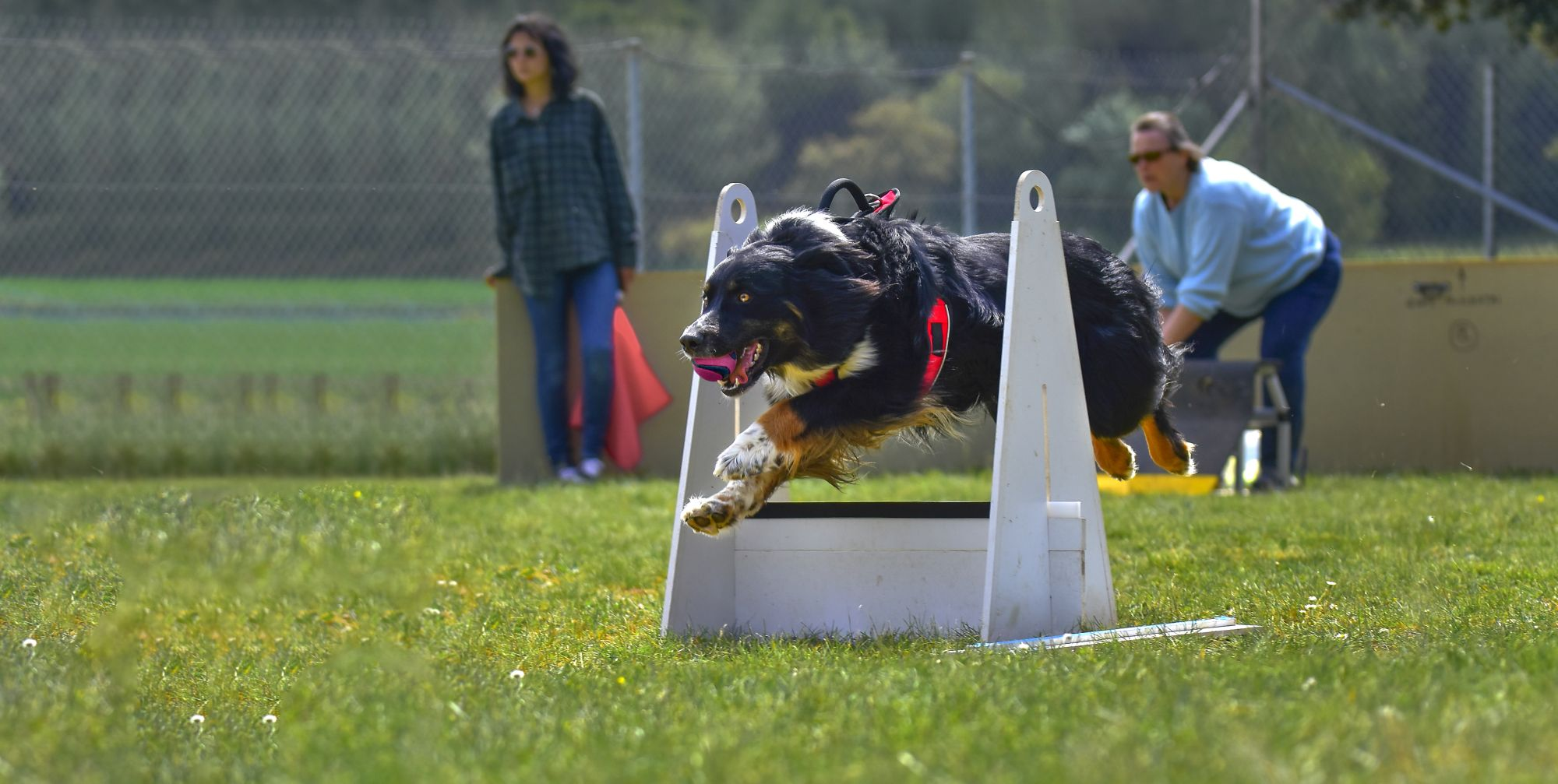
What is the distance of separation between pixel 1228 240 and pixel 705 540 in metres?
3.31

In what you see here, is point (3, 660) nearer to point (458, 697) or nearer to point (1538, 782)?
point (458, 697)

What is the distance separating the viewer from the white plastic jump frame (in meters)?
3.53

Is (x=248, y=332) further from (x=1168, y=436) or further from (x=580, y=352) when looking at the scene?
(x=1168, y=436)

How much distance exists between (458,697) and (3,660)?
1066 millimetres

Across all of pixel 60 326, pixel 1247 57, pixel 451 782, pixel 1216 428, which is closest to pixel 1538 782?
pixel 451 782

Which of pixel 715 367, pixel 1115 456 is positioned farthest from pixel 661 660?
pixel 1115 456

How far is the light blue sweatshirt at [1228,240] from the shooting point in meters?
6.37

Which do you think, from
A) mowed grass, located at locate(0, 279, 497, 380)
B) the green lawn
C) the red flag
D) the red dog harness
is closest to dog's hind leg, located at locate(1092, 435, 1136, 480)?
the red dog harness

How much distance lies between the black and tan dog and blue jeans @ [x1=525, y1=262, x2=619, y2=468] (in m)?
3.47

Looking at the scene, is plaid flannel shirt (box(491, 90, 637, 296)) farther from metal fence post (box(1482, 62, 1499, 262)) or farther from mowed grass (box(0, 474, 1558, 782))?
metal fence post (box(1482, 62, 1499, 262))

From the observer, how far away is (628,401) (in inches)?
299

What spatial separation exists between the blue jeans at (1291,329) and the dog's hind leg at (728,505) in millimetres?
3663

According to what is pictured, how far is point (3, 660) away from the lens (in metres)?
3.22

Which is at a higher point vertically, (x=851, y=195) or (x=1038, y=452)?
(x=851, y=195)
